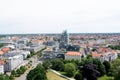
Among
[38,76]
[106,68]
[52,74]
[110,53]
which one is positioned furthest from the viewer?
[110,53]

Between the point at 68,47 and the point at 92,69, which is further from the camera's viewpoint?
the point at 68,47

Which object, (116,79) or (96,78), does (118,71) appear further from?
(96,78)

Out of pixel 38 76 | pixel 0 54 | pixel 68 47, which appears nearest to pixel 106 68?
pixel 38 76

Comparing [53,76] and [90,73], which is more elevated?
[90,73]

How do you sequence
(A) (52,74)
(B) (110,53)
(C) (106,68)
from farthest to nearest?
(B) (110,53), (C) (106,68), (A) (52,74)

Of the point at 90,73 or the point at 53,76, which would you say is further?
the point at 53,76

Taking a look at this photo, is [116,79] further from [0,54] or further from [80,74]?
[0,54]

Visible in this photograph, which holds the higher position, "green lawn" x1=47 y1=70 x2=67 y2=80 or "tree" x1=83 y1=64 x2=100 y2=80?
"tree" x1=83 y1=64 x2=100 y2=80

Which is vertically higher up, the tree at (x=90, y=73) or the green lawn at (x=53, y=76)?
the tree at (x=90, y=73)

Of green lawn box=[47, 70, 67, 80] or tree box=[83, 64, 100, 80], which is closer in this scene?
green lawn box=[47, 70, 67, 80]

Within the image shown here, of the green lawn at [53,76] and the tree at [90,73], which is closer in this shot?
the green lawn at [53,76]
